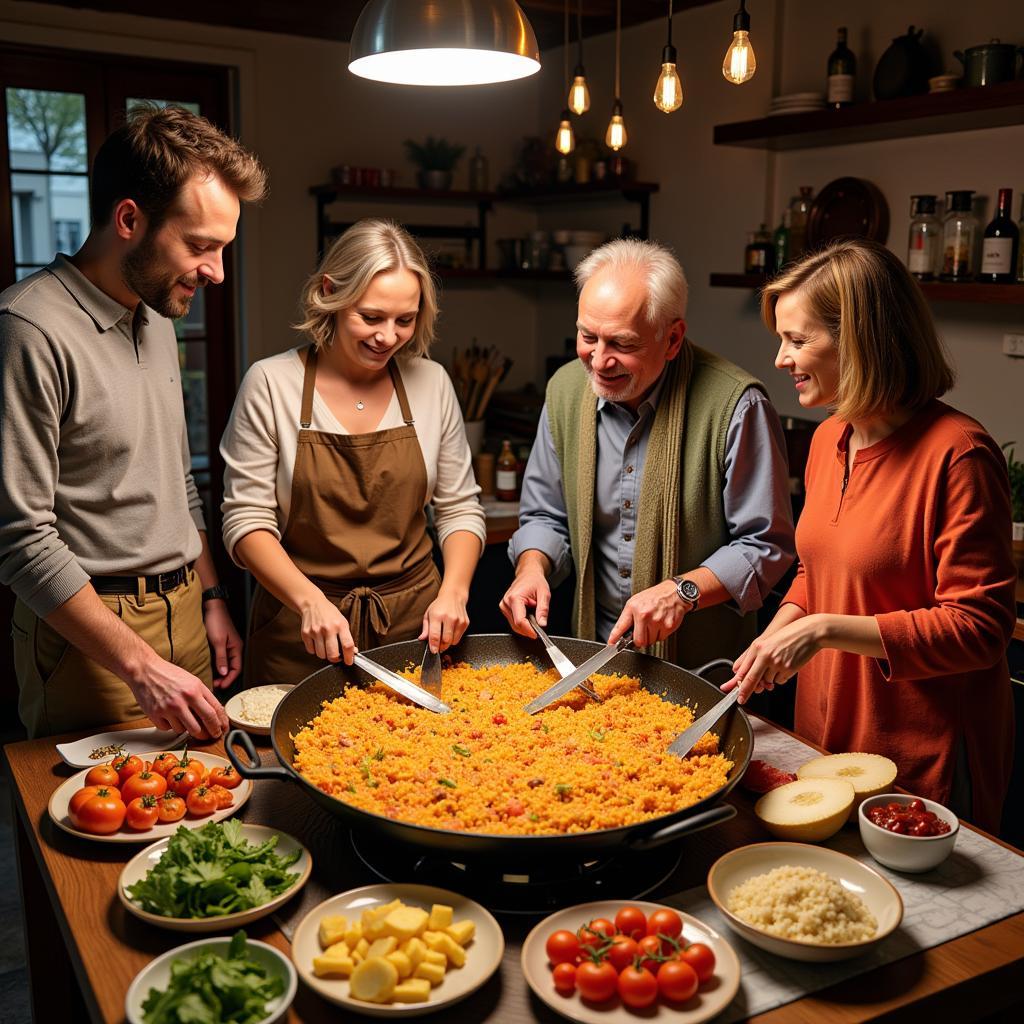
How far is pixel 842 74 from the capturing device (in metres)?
3.54

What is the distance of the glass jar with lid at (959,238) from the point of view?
316 cm

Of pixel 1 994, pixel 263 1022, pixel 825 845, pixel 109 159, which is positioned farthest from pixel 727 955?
pixel 1 994

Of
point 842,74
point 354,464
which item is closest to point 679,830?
point 354,464

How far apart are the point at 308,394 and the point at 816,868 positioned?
4.68ft

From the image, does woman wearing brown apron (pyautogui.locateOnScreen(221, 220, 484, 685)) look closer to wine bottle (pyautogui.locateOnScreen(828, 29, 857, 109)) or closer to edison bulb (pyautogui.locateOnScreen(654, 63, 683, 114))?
edison bulb (pyautogui.locateOnScreen(654, 63, 683, 114))

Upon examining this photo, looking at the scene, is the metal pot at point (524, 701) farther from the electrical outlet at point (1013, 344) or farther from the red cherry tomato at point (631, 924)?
the electrical outlet at point (1013, 344)

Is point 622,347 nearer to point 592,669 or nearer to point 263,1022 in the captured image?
point 592,669

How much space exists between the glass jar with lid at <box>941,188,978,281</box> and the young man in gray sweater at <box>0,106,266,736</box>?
7.14 feet

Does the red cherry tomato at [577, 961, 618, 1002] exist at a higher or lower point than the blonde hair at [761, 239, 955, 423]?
lower

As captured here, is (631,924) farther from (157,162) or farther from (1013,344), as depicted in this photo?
(1013,344)

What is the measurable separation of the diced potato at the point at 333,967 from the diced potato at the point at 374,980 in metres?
0.03

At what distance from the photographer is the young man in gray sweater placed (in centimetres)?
170

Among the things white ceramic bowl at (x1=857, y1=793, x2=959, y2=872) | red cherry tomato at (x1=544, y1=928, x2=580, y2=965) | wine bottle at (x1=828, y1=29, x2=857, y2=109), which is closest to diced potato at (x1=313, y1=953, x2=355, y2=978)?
red cherry tomato at (x1=544, y1=928, x2=580, y2=965)

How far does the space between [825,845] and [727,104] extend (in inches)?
138
